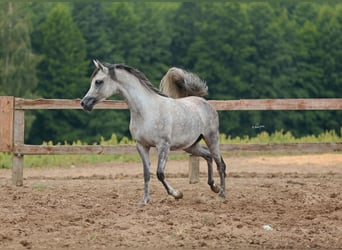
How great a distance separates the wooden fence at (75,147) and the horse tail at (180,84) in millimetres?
1025

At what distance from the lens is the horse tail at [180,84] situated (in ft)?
33.1

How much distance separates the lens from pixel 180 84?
10219mm

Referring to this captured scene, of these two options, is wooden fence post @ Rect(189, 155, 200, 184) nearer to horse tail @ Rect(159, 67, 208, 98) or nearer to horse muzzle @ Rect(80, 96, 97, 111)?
horse tail @ Rect(159, 67, 208, 98)

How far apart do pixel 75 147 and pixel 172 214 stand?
12.7ft

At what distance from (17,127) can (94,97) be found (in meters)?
2.88

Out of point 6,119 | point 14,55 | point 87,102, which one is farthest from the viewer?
point 14,55

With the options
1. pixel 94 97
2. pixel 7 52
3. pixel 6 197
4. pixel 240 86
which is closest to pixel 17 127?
pixel 6 197

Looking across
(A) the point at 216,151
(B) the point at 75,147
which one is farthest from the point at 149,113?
(B) the point at 75,147

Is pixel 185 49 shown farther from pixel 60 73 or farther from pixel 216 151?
pixel 216 151

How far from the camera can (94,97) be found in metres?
8.61

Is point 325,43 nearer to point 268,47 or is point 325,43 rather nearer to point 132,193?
point 268,47

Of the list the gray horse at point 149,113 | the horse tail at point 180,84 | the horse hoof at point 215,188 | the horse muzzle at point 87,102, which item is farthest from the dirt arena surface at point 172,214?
the horse tail at point 180,84

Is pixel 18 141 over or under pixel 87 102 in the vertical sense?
under

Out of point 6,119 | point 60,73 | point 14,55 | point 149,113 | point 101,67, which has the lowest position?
point 6,119
